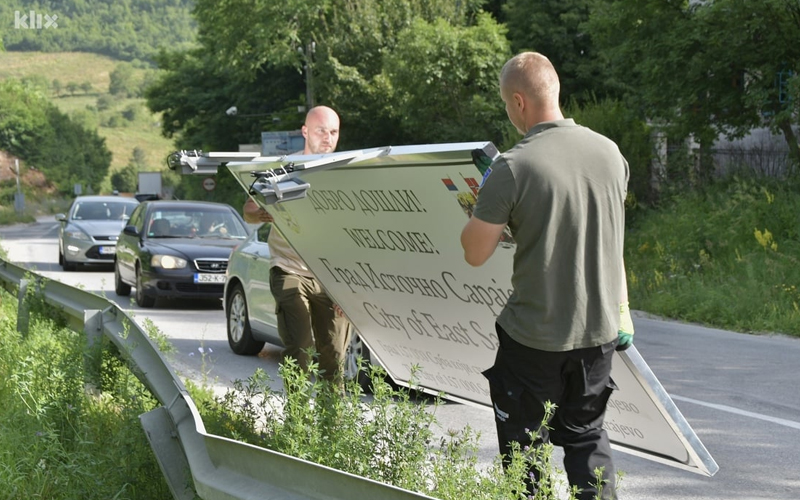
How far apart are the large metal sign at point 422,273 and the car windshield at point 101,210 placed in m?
21.1

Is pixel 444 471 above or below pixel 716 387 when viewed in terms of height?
above

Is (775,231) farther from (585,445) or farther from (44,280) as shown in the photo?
(585,445)

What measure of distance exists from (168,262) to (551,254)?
1252cm

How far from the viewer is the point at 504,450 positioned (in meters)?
4.03

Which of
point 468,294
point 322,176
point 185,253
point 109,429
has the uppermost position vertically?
point 322,176

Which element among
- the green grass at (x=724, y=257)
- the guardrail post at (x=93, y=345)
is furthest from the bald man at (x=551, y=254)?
the green grass at (x=724, y=257)

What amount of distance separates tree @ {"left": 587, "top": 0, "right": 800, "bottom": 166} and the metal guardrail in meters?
13.6

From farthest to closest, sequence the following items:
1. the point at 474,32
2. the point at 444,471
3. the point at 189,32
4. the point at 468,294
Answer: the point at 189,32
the point at 474,32
the point at 468,294
the point at 444,471

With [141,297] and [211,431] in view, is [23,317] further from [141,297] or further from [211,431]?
[141,297]

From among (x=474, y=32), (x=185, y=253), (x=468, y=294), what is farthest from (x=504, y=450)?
(x=474, y=32)

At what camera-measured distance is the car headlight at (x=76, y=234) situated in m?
23.8

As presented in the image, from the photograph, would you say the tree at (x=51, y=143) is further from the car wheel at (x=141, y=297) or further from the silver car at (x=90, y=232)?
the car wheel at (x=141, y=297)

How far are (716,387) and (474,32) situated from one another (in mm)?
23998

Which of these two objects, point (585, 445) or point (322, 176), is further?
point (322, 176)
